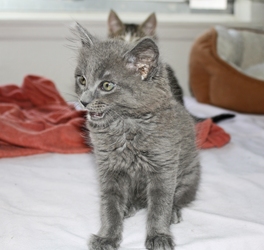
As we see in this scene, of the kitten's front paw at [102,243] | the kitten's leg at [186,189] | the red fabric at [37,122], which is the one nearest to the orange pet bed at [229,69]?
the red fabric at [37,122]

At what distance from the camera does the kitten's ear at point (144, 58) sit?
3.77ft

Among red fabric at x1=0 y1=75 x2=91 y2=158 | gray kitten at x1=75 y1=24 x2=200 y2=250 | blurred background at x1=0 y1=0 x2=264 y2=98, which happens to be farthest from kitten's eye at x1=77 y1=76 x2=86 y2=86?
blurred background at x1=0 y1=0 x2=264 y2=98

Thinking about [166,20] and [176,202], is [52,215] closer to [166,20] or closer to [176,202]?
[176,202]

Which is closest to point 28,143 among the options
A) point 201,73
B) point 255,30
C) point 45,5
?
point 201,73

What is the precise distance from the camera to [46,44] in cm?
306

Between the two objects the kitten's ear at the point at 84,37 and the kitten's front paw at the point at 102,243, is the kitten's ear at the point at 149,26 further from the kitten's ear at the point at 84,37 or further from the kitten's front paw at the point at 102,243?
the kitten's front paw at the point at 102,243

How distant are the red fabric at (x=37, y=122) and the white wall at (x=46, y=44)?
1.49ft

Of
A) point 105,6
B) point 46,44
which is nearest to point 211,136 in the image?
point 46,44

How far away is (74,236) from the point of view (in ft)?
3.86

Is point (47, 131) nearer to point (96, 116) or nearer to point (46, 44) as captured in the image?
point (96, 116)

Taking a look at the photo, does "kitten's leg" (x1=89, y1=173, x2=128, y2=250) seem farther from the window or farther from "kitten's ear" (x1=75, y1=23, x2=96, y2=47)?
the window

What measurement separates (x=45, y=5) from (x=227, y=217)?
8.40ft

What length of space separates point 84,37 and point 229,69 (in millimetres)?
1474

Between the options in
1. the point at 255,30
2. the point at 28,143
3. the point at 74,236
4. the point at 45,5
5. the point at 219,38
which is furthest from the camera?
the point at 45,5
